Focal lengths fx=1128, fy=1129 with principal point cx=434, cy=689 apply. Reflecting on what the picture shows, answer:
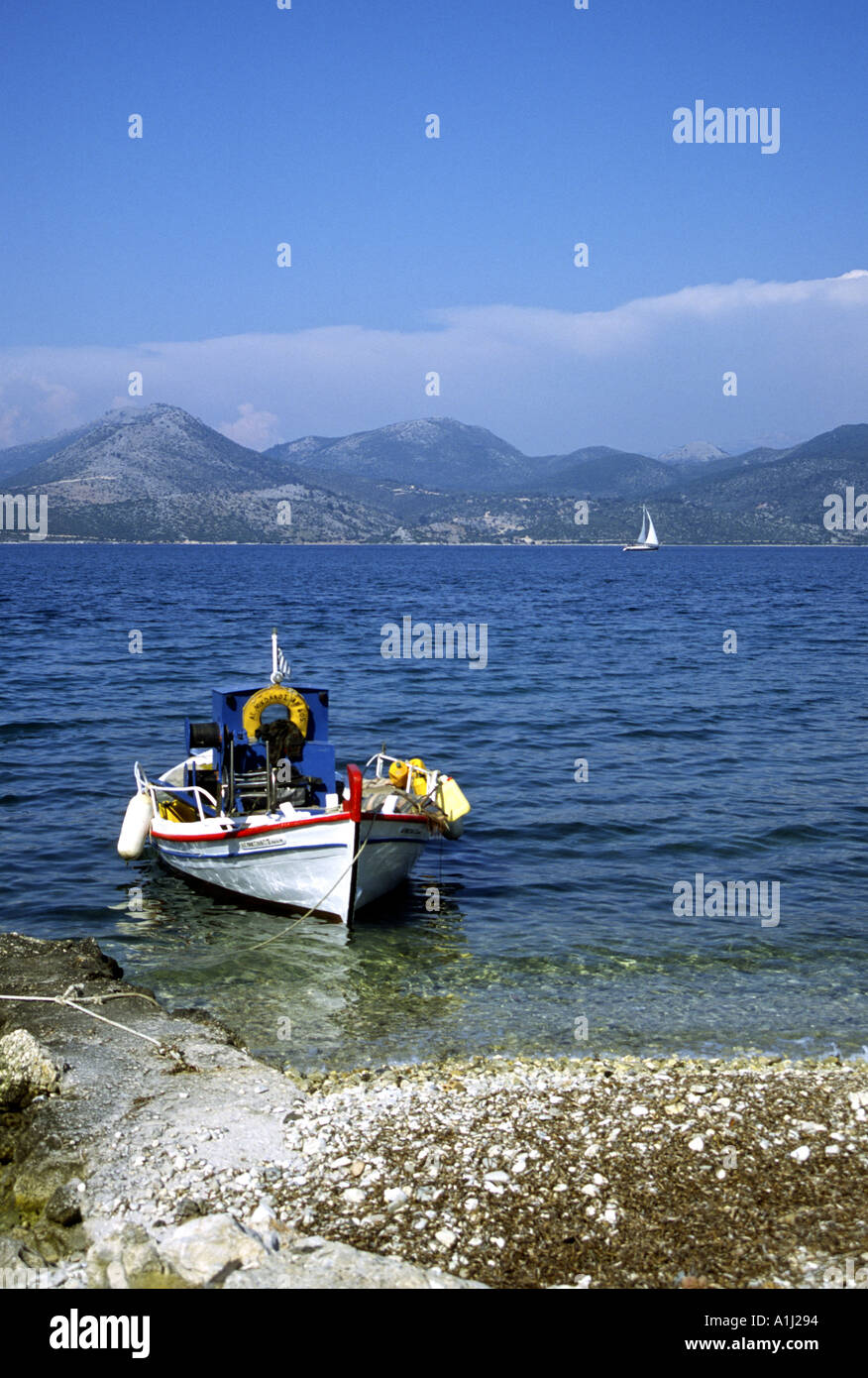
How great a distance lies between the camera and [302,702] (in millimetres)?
20422

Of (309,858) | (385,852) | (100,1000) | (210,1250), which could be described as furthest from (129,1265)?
(385,852)

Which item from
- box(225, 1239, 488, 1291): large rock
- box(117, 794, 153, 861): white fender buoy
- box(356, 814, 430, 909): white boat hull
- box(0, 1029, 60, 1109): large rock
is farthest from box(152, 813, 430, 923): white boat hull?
box(225, 1239, 488, 1291): large rock

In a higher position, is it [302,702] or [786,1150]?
[302,702]

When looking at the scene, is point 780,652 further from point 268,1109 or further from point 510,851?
point 268,1109

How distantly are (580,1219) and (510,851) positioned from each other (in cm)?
1350

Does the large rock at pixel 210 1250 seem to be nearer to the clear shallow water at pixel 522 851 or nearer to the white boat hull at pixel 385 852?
the clear shallow water at pixel 522 851
